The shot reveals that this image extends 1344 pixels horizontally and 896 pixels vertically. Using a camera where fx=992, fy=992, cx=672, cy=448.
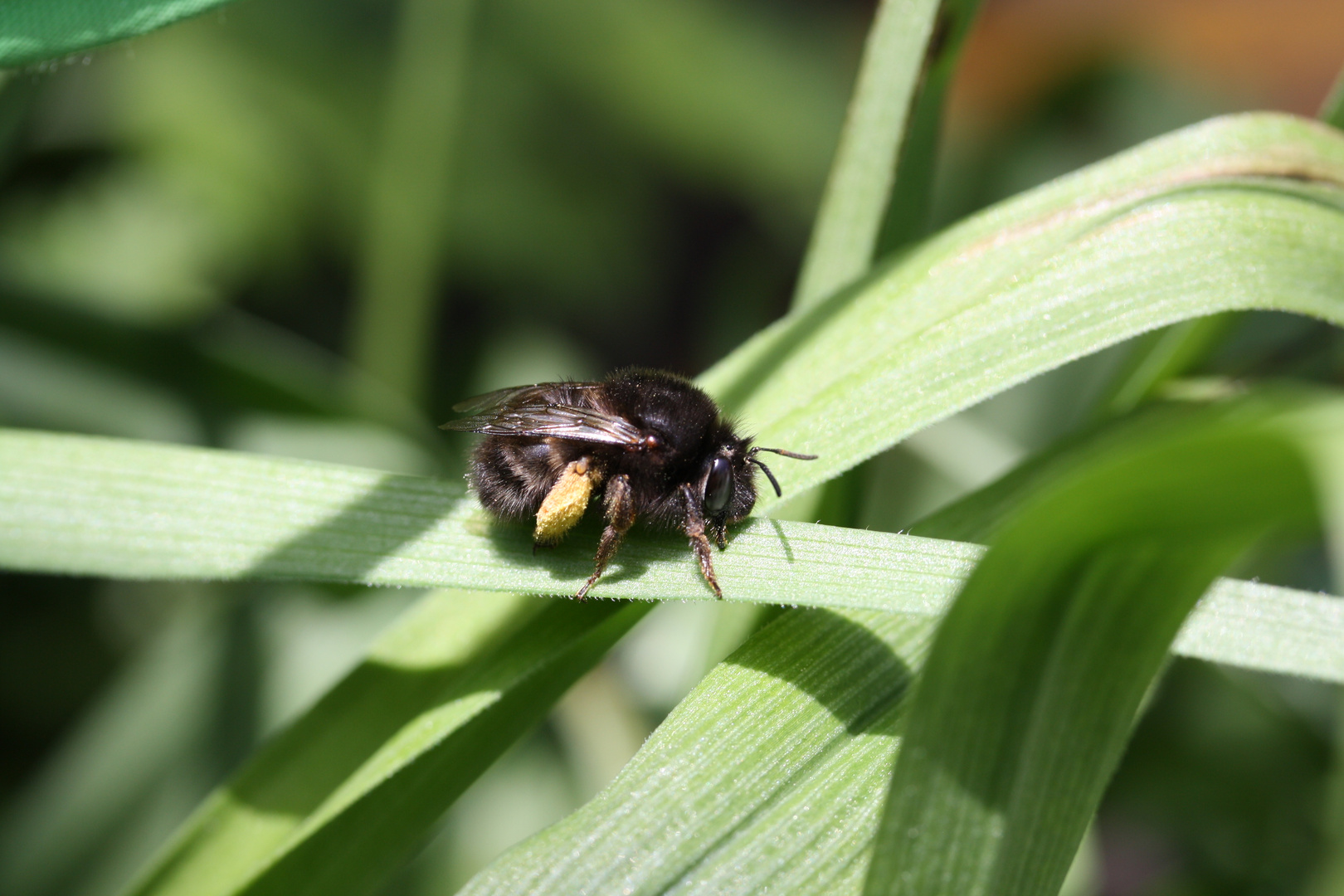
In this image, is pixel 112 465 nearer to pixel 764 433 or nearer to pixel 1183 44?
pixel 764 433

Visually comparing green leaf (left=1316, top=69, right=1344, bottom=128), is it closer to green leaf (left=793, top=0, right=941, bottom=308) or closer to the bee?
green leaf (left=793, top=0, right=941, bottom=308)

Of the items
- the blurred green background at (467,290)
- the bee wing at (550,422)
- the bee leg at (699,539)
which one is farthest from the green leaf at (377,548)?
the blurred green background at (467,290)

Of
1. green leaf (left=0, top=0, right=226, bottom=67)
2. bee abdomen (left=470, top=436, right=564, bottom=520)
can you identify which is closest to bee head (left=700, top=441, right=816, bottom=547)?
bee abdomen (left=470, top=436, right=564, bottom=520)

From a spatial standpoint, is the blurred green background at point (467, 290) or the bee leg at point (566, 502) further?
the blurred green background at point (467, 290)

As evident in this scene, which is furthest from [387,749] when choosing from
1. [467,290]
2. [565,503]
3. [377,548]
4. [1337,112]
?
[467,290]

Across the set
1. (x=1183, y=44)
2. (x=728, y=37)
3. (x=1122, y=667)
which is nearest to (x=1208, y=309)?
(x=1122, y=667)

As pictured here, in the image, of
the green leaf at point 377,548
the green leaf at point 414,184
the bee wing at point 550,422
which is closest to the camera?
the green leaf at point 377,548

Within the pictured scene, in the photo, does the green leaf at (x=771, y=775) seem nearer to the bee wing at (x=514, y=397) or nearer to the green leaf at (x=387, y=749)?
the green leaf at (x=387, y=749)
